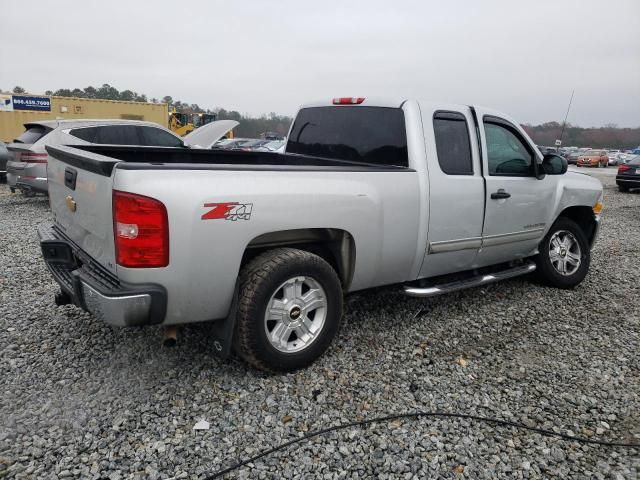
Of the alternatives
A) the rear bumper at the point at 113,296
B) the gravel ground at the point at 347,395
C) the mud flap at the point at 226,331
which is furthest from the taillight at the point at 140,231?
the gravel ground at the point at 347,395

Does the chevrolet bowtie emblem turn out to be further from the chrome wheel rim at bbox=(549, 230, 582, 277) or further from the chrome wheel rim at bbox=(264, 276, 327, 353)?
the chrome wheel rim at bbox=(549, 230, 582, 277)

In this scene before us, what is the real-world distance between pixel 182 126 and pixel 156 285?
25613mm

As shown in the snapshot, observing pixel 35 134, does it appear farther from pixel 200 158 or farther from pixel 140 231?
pixel 140 231

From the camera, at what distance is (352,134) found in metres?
4.14

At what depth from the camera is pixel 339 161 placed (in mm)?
4141

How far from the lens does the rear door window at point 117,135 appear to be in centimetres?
926

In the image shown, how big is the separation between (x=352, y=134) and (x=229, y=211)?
Result: 1.87 m

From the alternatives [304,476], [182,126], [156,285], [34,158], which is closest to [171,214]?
[156,285]

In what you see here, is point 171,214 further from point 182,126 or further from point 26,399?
point 182,126

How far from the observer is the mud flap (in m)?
2.82

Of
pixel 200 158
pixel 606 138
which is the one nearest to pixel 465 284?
pixel 200 158

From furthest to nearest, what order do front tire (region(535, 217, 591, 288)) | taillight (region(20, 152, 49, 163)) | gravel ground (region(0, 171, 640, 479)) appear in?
1. taillight (region(20, 152, 49, 163))
2. front tire (region(535, 217, 591, 288))
3. gravel ground (region(0, 171, 640, 479))

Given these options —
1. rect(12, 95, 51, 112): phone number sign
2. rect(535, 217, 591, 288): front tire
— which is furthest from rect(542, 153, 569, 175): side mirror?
rect(12, 95, 51, 112): phone number sign

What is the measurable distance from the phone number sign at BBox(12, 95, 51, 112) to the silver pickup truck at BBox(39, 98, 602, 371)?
65.7 feet
